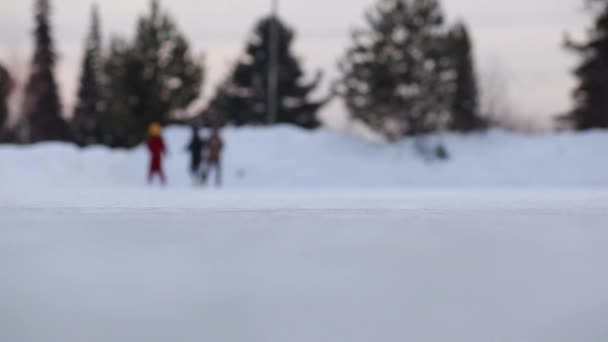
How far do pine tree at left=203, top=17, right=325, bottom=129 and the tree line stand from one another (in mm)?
61

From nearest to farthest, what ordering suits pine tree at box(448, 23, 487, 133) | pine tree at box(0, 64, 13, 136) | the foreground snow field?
the foreground snow field
pine tree at box(448, 23, 487, 133)
pine tree at box(0, 64, 13, 136)

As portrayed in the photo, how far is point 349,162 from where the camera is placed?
88.4ft

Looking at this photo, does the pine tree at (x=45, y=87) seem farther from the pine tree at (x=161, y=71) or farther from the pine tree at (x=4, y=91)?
the pine tree at (x=161, y=71)

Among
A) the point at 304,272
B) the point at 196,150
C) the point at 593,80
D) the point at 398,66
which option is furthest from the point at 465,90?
the point at 304,272

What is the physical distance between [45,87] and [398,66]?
33.0m

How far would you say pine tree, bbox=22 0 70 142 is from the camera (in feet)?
166

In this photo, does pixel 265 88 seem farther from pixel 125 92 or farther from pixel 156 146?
pixel 156 146

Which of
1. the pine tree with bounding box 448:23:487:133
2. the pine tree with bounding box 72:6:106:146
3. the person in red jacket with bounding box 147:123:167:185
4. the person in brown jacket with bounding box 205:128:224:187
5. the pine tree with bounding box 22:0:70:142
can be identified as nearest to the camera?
the person in brown jacket with bounding box 205:128:224:187

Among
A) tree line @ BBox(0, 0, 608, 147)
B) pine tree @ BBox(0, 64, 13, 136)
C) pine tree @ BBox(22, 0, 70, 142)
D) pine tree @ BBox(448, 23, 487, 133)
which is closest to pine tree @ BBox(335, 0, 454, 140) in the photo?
tree line @ BBox(0, 0, 608, 147)

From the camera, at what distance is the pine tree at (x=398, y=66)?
27.0 metres

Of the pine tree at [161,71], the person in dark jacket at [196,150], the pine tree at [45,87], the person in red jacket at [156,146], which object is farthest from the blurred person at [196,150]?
the pine tree at [45,87]

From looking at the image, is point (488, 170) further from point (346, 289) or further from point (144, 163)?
point (346, 289)

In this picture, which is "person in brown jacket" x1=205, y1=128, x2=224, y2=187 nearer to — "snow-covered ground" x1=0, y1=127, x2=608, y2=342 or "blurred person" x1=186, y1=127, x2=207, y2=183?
"blurred person" x1=186, y1=127, x2=207, y2=183

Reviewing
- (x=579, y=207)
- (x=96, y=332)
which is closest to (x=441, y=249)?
(x=579, y=207)
